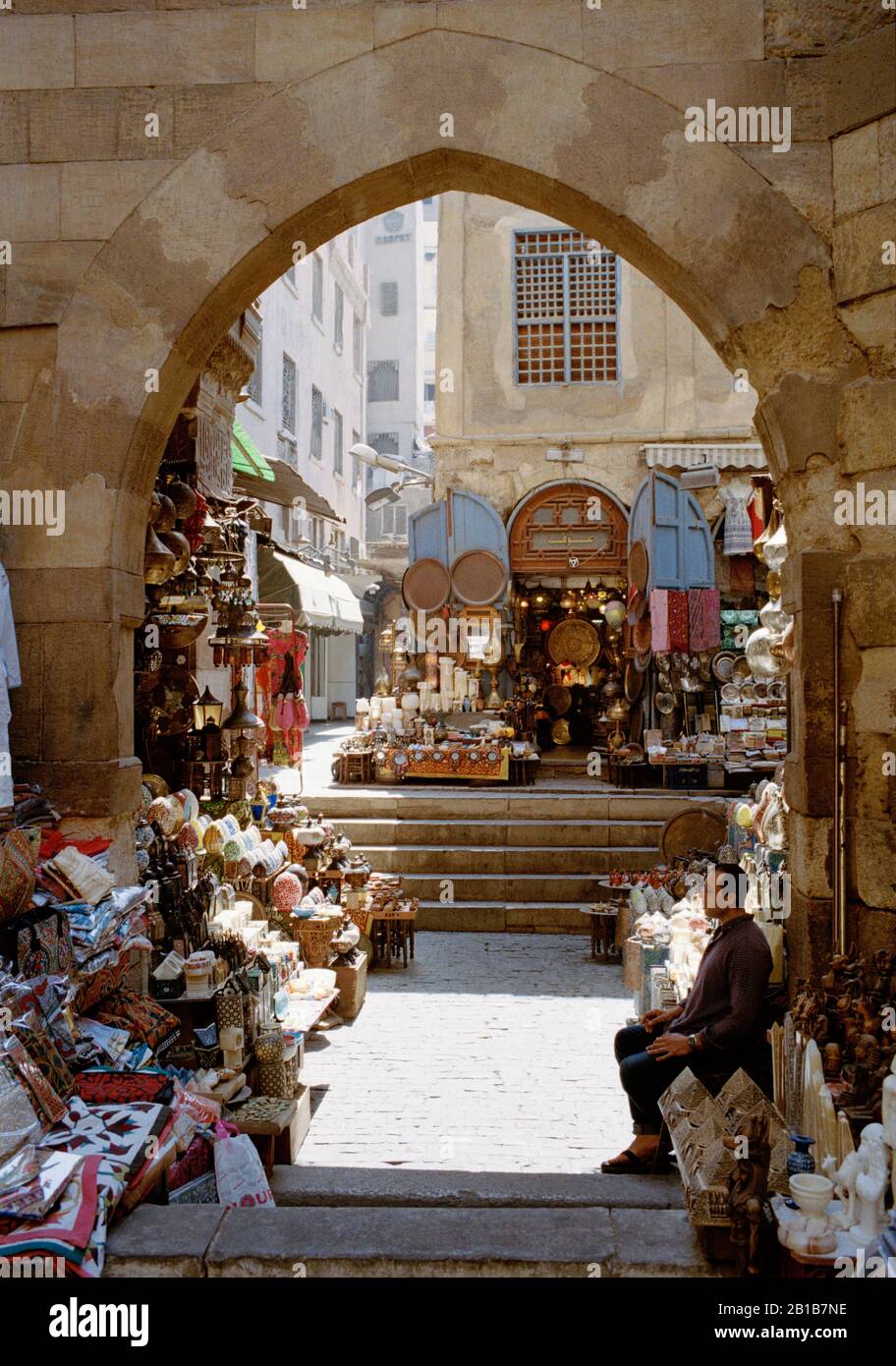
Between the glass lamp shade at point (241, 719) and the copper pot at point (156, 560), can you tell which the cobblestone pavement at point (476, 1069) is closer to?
the glass lamp shade at point (241, 719)

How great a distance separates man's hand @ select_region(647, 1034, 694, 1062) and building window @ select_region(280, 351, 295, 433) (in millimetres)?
18300

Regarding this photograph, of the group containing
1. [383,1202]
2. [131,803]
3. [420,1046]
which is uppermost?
[131,803]

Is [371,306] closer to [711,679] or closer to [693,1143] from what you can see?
[711,679]

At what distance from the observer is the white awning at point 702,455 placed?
611 inches

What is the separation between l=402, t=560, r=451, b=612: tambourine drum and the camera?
51.4ft

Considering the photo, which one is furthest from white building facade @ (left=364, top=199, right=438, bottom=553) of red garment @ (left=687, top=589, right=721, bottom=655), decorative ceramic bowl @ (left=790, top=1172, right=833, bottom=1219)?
decorative ceramic bowl @ (left=790, top=1172, right=833, bottom=1219)

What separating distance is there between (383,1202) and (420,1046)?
279 cm

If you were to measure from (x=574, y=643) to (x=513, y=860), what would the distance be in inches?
334

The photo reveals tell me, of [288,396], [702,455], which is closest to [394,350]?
[288,396]

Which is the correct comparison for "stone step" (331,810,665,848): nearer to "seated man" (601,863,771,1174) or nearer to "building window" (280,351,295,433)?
"seated man" (601,863,771,1174)

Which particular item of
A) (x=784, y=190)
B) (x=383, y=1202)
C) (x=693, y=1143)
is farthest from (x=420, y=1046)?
(x=784, y=190)

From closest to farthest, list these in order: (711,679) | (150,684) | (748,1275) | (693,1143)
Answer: (748,1275), (693,1143), (150,684), (711,679)

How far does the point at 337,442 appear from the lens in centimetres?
2712

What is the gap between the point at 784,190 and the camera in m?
4.18
